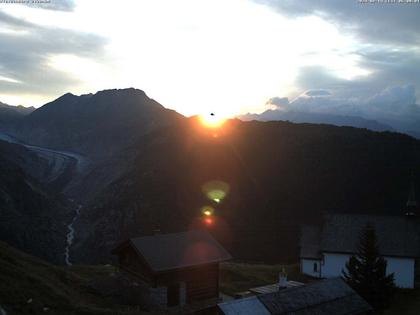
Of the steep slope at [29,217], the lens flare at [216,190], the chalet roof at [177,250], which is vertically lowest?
the steep slope at [29,217]

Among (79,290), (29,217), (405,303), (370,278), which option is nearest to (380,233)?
(405,303)

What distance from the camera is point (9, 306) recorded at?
2141 cm

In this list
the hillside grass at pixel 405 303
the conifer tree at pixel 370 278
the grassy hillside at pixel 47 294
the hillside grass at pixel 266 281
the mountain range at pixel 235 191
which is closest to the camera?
the grassy hillside at pixel 47 294

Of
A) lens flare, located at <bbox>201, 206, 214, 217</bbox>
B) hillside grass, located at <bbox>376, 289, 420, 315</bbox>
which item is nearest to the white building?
hillside grass, located at <bbox>376, 289, 420, 315</bbox>

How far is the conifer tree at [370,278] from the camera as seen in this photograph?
114ft

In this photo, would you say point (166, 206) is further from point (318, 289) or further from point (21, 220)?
point (318, 289)

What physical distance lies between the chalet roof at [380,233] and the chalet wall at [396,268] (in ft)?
1.81

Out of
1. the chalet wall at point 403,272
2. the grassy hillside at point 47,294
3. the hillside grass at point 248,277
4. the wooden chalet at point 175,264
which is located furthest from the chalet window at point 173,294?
the chalet wall at point 403,272

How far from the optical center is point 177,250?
33.8 m

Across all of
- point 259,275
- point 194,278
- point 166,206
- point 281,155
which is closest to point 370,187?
point 281,155

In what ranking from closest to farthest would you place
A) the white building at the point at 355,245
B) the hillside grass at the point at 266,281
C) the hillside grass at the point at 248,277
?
1. the hillside grass at the point at 266,281
2. the hillside grass at the point at 248,277
3. the white building at the point at 355,245

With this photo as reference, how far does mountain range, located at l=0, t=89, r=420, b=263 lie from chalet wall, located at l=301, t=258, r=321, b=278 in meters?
35.8

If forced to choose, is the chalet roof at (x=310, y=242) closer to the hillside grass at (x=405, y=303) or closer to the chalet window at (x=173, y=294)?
the hillside grass at (x=405, y=303)

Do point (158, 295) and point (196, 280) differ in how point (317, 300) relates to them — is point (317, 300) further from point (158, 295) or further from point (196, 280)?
point (158, 295)
